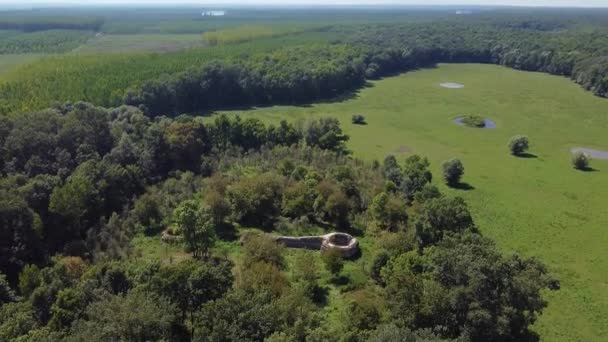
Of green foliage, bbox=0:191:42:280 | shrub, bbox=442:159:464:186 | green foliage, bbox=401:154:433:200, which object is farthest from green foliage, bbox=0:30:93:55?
shrub, bbox=442:159:464:186

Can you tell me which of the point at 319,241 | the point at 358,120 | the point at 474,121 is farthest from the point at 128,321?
the point at 474,121

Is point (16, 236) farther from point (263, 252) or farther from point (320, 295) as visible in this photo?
point (320, 295)

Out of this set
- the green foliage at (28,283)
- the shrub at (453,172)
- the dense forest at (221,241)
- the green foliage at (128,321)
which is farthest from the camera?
the shrub at (453,172)

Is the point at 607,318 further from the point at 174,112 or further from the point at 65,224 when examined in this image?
the point at 174,112

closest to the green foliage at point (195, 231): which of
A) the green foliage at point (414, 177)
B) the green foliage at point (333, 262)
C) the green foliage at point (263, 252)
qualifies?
the green foliage at point (263, 252)

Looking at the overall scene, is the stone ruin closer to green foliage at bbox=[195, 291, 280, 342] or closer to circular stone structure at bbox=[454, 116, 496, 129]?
green foliage at bbox=[195, 291, 280, 342]

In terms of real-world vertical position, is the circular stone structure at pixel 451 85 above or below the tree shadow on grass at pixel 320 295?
above

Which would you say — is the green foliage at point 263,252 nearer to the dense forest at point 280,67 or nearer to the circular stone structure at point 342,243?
the circular stone structure at point 342,243

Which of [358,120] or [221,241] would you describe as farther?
[358,120]
